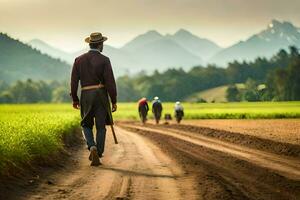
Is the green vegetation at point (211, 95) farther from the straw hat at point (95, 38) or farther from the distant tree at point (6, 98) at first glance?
the straw hat at point (95, 38)

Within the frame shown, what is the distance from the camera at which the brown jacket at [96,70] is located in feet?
41.0

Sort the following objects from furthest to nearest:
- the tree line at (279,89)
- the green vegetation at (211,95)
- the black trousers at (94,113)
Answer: the green vegetation at (211,95) < the tree line at (279,89) < the black trousers at (94,113)

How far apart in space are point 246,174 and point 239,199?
9.67 ft

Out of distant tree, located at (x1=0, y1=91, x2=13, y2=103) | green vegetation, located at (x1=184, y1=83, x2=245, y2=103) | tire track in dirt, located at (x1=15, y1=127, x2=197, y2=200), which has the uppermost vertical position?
green vegetation, located at (x1=184, y1=83, x2=245, y2=103)

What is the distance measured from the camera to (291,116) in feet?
172

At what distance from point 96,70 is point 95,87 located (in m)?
0.36

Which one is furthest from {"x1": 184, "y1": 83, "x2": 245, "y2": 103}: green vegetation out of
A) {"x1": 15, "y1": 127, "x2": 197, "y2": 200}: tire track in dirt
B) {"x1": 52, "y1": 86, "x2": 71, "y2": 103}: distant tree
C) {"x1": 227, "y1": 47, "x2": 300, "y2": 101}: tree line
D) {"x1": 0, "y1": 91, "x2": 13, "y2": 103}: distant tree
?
{"x1": 15, "y1": 127, "x2": 197, "y2": 200}: tire track in dirt

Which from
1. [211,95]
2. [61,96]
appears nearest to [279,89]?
[211,95]

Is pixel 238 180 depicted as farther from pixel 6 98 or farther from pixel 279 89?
pixel 6 98

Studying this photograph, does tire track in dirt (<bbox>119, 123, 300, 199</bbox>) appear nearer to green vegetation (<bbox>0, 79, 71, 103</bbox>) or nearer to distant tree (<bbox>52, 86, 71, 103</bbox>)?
green vegetation (<bbox>0, 79, 71, 103</bbox>)

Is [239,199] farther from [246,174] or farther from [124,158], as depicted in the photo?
[124,158]

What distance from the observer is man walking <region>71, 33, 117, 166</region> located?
1249 centimetres

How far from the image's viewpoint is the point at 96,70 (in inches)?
494

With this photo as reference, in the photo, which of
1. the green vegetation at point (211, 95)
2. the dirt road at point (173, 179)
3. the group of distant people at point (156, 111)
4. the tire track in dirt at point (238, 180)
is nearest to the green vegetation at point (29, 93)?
the green vegetation at point (211, 95)
